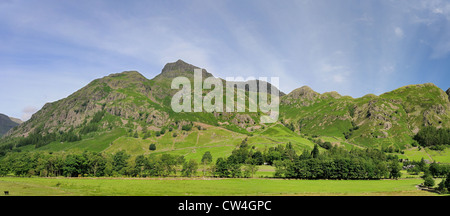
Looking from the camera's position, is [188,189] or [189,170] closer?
[188,189]

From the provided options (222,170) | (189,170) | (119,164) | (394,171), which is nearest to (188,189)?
(189,170)

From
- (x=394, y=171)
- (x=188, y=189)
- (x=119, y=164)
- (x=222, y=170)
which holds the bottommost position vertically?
(x=222, y=170)

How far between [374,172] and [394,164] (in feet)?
55.1

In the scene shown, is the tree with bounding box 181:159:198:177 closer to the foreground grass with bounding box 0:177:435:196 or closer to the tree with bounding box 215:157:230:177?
the tree with bounding box 215:157:230:177

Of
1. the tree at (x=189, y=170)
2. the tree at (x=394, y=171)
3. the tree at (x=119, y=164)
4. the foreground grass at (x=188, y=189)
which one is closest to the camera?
the foreground grass at (x=188, y=189)

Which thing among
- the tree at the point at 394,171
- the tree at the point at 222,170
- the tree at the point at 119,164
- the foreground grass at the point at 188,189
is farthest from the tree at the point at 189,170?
the tree at the point at 394,171

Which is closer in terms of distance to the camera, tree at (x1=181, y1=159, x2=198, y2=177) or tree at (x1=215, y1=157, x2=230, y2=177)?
tree at (x1=181, y1=159, x2=198, y2=177)

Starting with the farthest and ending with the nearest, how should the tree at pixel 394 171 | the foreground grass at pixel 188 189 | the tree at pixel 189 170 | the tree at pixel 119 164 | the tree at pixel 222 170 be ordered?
the tree at pixel 394 171 < the tree at pixel 119 164 < the tree at pixel 222 170 < the tree at pixel 189 170 < the foreground grass at pixel 188 189

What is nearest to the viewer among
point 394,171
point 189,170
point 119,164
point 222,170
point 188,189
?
point 188,189

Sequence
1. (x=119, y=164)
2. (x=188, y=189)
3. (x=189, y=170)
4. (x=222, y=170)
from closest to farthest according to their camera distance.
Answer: (x=188, y=189)
(x=189, y=170)
(x=222, y=170)
(x=119, y=164)

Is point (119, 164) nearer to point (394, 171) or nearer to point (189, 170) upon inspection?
point (189, 170)

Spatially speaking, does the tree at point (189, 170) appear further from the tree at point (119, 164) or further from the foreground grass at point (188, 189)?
the foreground grass at point (188, 189)

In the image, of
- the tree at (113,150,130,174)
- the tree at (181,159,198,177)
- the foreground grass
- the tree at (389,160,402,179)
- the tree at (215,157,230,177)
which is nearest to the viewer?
the foreground grass

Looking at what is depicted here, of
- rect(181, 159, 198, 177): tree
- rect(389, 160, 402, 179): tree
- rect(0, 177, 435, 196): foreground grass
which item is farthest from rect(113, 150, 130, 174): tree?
rect(389, 160, 402, 179): tree
